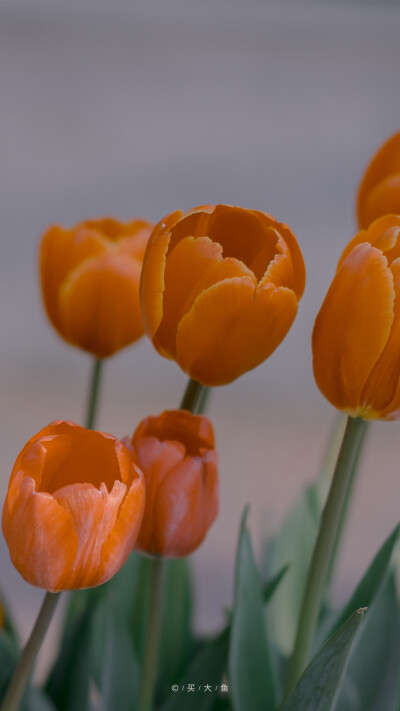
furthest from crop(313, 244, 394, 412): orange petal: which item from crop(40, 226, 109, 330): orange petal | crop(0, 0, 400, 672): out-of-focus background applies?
crop(0, 0, 400, 672): out-of-focus background

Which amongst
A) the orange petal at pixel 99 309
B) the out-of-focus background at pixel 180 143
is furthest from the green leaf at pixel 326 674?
the out-of-focus background at pixel 180 143

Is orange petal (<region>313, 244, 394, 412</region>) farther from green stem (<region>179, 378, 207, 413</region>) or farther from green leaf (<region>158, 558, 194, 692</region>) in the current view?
green leaf (<region>158, 558, 194, 692</region>)

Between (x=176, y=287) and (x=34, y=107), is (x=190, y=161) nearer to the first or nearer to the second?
(x=34, y=107)

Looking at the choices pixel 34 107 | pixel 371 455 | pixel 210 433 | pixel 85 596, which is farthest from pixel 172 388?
pixel 210 433

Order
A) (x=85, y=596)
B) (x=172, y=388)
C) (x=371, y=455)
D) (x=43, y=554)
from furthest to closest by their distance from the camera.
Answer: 1. (x=172, y=388)
2. (x=371, y=455)
3. (x=85, y=596)
4. (x=43, y=554)

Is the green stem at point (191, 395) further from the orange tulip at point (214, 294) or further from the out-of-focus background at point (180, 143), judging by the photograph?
the out-of-focus background at point (180, 143)
